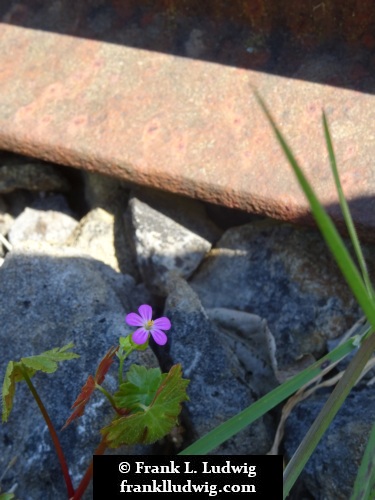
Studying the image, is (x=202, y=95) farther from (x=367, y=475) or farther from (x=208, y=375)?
(x=367, y=475)

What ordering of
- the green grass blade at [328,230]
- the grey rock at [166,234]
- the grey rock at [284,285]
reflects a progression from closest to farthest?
the green grass blade at [328,230] → the grey rock at [284,285] → the grey rock at [166,234]

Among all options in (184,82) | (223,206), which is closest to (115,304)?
(223,206)

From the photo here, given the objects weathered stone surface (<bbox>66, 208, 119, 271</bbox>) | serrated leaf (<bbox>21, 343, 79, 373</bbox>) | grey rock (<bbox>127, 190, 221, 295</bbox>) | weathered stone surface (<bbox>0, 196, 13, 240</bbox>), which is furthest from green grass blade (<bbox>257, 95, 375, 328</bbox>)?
weathered stone surface (<bbox>0, 196, 13, 240</bbox>)

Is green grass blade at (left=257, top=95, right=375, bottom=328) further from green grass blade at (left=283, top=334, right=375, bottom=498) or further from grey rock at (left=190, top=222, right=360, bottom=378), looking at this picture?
grey rock at (left=190, top=222, right=360, bottom=378)

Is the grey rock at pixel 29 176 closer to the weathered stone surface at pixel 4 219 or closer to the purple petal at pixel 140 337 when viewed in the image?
the weathered stone surface at pixel 4 219

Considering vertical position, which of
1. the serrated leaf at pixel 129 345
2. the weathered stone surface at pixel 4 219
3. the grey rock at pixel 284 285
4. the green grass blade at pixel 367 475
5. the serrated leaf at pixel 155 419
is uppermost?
the weathered stone surface at pixel 4 219

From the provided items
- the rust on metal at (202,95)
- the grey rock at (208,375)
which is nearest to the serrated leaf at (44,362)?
the grey rock at (208,375)
